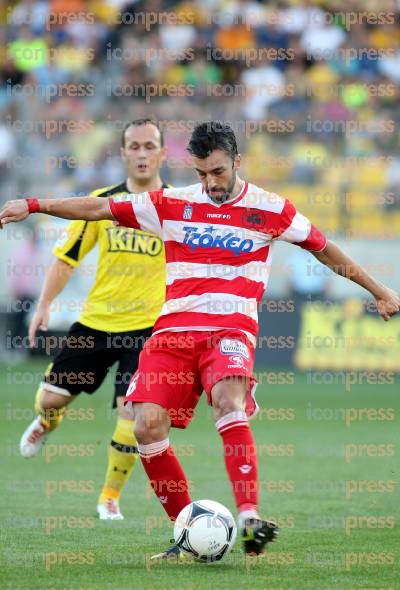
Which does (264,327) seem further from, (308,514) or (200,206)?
(200,206)

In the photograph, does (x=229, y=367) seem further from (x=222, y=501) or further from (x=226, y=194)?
(x=222, y=501)

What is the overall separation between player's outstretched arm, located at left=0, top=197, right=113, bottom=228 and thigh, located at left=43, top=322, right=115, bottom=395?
2127 mm

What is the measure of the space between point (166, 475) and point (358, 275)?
4.94ft

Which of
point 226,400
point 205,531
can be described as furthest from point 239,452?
point 205,531

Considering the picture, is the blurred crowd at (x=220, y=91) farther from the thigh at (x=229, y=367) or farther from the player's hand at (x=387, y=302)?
the thigh at (x=229, y=367)

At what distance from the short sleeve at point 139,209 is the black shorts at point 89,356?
1957 millimetres

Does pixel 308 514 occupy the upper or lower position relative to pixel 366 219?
lower

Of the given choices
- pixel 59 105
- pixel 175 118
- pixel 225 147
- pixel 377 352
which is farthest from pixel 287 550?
pixel 59 105

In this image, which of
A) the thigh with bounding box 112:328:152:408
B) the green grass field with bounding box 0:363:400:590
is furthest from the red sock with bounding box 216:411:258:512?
the thigh with bounding box 112:328:152:408

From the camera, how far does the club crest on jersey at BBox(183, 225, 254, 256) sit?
248 inches

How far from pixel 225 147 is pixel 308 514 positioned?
9.51ft

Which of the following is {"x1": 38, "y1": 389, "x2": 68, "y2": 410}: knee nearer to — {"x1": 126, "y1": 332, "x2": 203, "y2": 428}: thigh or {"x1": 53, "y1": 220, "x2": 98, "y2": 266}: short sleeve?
{"x1": 53, "y1": 220, "x2": 98, "y2": 266}: short sleeve

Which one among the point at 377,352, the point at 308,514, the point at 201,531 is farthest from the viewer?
the point at 377,352

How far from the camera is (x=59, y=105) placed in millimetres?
20781
